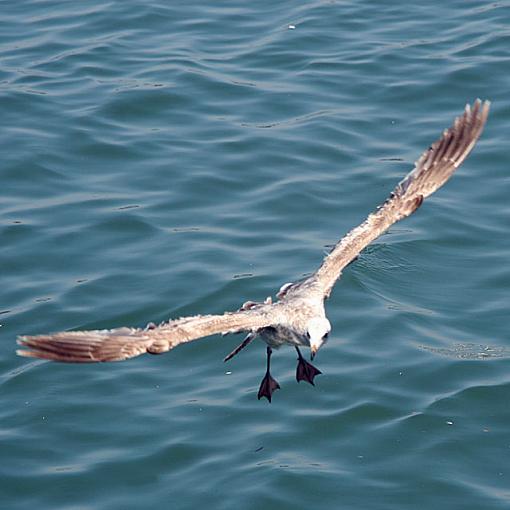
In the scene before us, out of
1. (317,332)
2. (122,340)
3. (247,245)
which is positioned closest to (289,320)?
(317,332)

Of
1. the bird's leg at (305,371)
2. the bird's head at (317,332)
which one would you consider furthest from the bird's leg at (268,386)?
the bird's head at (317,332)

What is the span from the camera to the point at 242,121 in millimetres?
17203

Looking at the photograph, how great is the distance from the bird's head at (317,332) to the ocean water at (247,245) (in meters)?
1.80

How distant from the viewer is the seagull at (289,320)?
9.25 m

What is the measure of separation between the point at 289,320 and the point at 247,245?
4.22 m

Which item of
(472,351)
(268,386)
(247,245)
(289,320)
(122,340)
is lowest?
(472,351)

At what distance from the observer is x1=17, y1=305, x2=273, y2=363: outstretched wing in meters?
9.02

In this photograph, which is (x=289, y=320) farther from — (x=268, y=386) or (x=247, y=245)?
(x=247, y=245)

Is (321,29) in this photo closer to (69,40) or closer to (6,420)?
(69,40)

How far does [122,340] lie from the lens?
945 centimetres

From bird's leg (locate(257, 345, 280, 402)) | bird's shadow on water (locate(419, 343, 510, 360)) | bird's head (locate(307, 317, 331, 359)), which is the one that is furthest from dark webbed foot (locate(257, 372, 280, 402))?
bird's shadow on water (locate(419, 343, 510, 360))

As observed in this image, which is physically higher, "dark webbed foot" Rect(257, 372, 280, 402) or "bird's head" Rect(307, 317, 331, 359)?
"bird's head" Rect(307, 317, 331, 359)

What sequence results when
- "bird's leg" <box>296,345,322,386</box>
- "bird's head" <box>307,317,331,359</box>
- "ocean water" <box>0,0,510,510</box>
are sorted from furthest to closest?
"ocean water" <box>0,0,510,510</box> < "bird's leg" <box>296,345,322,386</box> < "bird's head" <box>307,317,331,359</box>

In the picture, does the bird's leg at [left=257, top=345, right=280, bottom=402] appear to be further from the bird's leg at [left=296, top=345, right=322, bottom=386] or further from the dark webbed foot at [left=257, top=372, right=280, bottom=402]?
the bird's leg at [left=296, top=345, right=322, bottom=386]
